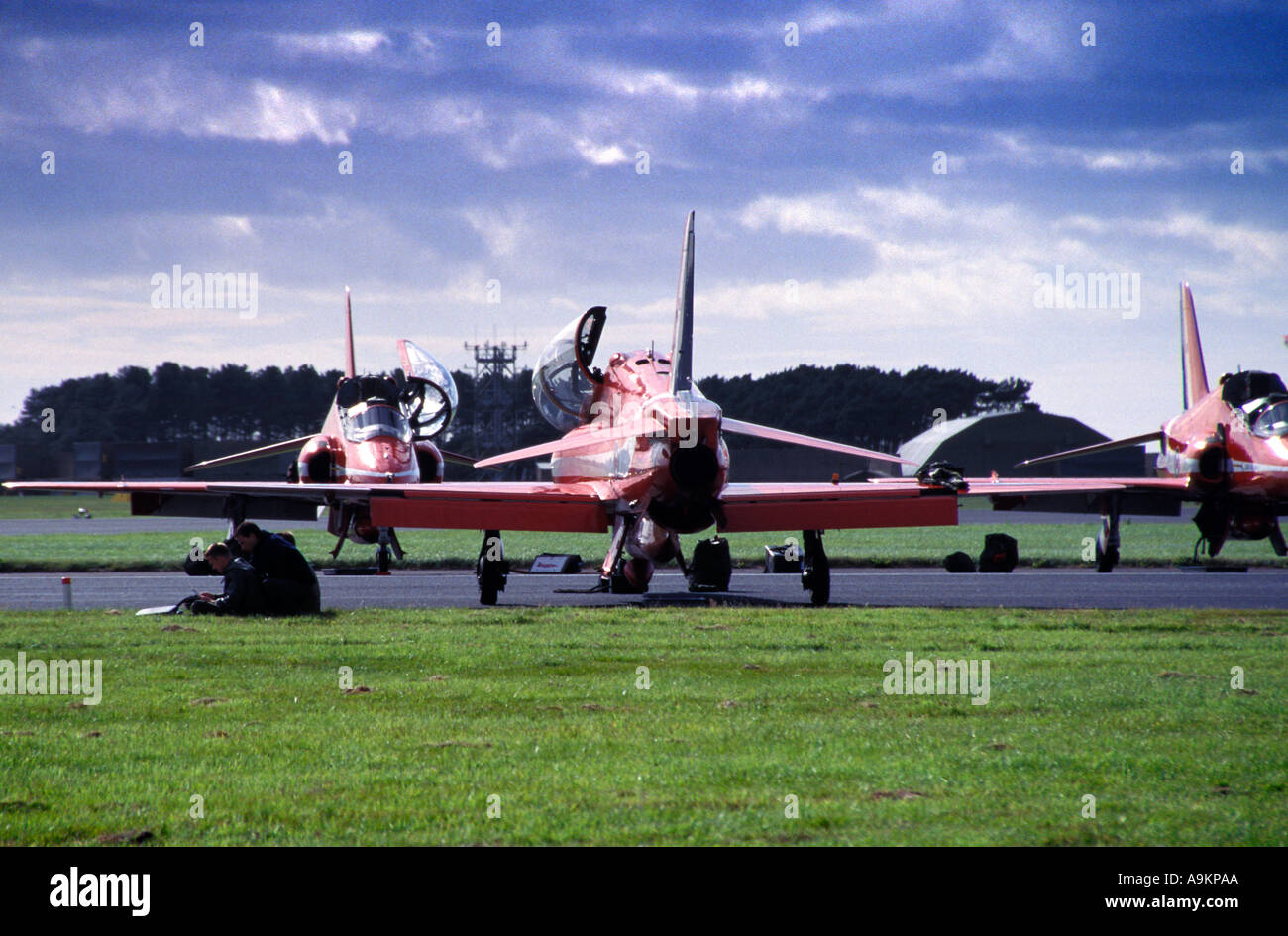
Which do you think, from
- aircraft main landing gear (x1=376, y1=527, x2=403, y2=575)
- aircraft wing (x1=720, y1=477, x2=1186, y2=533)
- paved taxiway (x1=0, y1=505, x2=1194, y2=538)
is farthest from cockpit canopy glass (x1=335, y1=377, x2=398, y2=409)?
paved taxiway (x1=0, y1=505, x2=1194, y2=538)

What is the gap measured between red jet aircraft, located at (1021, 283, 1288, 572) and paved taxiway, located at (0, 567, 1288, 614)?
3.84 feet

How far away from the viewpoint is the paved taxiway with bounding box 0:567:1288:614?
1794 cm

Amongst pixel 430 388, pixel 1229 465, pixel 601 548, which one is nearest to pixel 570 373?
pixel 430 388

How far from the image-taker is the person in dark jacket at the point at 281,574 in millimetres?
14750

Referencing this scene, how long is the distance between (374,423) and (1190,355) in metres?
19.5

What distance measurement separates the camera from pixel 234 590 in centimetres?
1455

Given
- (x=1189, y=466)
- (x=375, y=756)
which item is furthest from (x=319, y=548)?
(x=375, y=756)

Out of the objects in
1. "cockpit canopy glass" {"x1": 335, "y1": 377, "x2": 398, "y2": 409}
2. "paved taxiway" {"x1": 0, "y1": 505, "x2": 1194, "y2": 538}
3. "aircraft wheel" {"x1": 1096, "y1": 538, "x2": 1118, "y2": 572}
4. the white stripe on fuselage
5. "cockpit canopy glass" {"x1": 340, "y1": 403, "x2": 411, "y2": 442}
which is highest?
"cockpit canopy glass" {"x1": 335, "y1": 377, "x2": 398, "y2": 409}

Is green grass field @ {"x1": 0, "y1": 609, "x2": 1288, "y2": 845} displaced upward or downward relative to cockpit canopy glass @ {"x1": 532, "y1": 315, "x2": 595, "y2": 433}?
downward

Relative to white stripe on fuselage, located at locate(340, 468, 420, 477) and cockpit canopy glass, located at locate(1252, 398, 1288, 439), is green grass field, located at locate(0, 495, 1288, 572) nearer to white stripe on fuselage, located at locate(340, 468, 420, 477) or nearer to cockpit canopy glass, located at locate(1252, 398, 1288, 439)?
white stripe on fuselage, located at locate(340, 468, 420, 477)

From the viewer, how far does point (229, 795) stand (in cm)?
620

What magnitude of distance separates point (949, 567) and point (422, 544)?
16.9 metres
